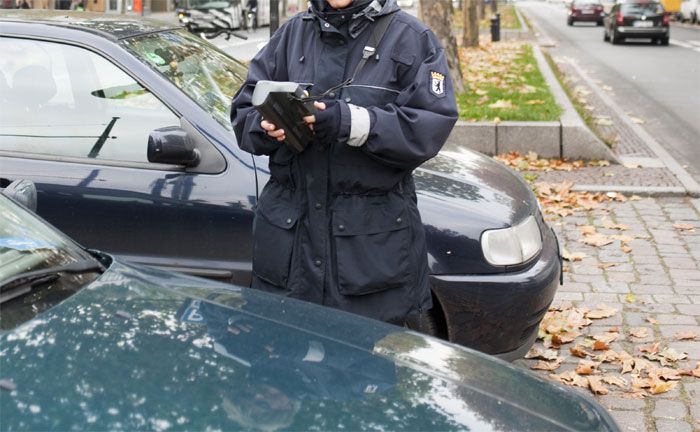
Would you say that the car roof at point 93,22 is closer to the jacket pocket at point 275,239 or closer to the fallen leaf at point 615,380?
the jacket pocket at point 275,239

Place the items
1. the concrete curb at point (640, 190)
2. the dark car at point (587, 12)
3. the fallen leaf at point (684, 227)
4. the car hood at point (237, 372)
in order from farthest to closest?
1. the dark car at point (587, 12)
2. the concrete curb at point (640, 190)
3. the fallen leaf at point (684, 227)
4. the car hood at point (237, 372)

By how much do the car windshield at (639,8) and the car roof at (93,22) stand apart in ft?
95.8

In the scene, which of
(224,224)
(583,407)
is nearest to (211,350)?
(583,407)

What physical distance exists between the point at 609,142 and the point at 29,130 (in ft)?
24.2

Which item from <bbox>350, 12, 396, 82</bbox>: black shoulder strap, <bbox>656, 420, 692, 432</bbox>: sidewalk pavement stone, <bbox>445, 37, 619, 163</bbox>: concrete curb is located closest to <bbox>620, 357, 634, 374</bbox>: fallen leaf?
<bbox>656, 420, 692, 432</bbox>: sidewalk pavement stone

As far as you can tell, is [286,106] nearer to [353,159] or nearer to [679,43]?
[353,159]

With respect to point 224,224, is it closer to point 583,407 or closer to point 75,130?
point 75,130

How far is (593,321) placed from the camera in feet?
19.1

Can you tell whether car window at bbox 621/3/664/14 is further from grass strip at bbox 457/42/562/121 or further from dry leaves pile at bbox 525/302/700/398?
dry leaves pile at bbox 525/302/700/398

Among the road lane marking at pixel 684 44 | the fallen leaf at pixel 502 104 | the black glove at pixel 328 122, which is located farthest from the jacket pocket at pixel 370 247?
the road lane marking at pixel 684 44

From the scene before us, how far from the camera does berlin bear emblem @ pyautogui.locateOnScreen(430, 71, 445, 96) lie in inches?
132

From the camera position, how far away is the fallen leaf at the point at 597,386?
→ 480cm

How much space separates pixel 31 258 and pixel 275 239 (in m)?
0.88

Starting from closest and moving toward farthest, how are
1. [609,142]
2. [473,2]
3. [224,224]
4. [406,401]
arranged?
[406,401], [224,224], [609,142], [473,2]
